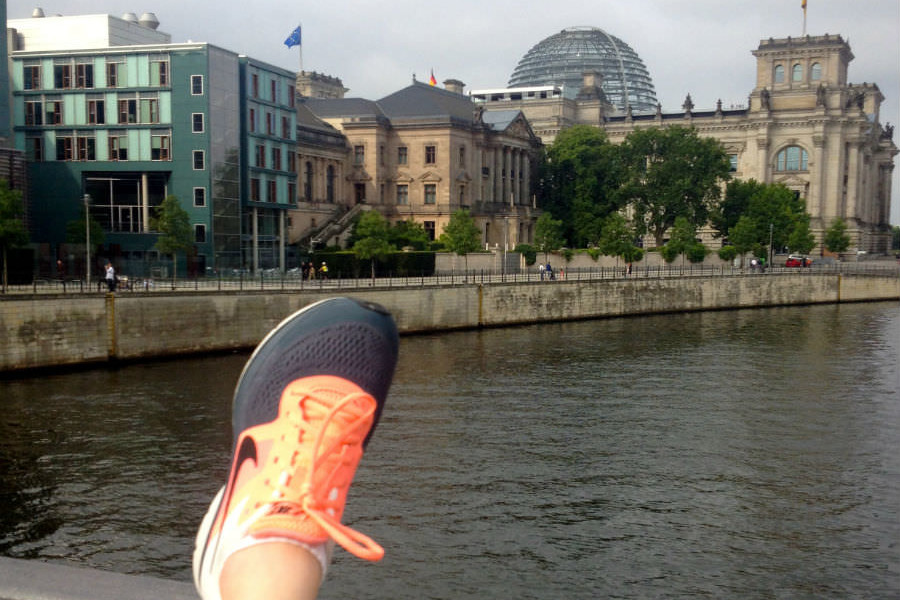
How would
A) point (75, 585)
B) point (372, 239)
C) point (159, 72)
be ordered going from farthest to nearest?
1. point (372, 239)
2. point (159, 72)
3. point (75, 585)

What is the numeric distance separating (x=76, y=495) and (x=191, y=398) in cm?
1080

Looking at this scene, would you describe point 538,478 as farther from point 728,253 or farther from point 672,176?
point 672,176

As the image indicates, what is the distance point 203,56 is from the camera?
5638 cm

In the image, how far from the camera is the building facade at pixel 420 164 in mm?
96188

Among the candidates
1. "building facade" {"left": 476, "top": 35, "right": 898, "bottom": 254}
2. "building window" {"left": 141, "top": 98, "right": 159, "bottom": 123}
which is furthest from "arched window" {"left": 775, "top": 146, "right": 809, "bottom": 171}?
"building window" {"left": 141, "top": 98, "right": 159, "bottom": 123}

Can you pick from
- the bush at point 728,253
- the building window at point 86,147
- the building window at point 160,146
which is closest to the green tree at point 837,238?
the bush at point 728,253

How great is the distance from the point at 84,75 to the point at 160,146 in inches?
256

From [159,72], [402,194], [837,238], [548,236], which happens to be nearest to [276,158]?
[159,72]

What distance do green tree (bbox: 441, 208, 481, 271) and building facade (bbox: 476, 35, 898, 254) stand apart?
184 feet

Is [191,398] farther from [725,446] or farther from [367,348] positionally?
[367,348]

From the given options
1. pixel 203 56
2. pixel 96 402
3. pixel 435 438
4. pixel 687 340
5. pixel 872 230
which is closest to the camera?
pixel 435 438

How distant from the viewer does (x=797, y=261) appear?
96688 mm

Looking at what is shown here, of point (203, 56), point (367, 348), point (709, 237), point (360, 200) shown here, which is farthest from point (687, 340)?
point (709, 237)

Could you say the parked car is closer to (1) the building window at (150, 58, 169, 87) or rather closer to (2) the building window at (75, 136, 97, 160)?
(1) the building window at (150, 58, 169, 87)
